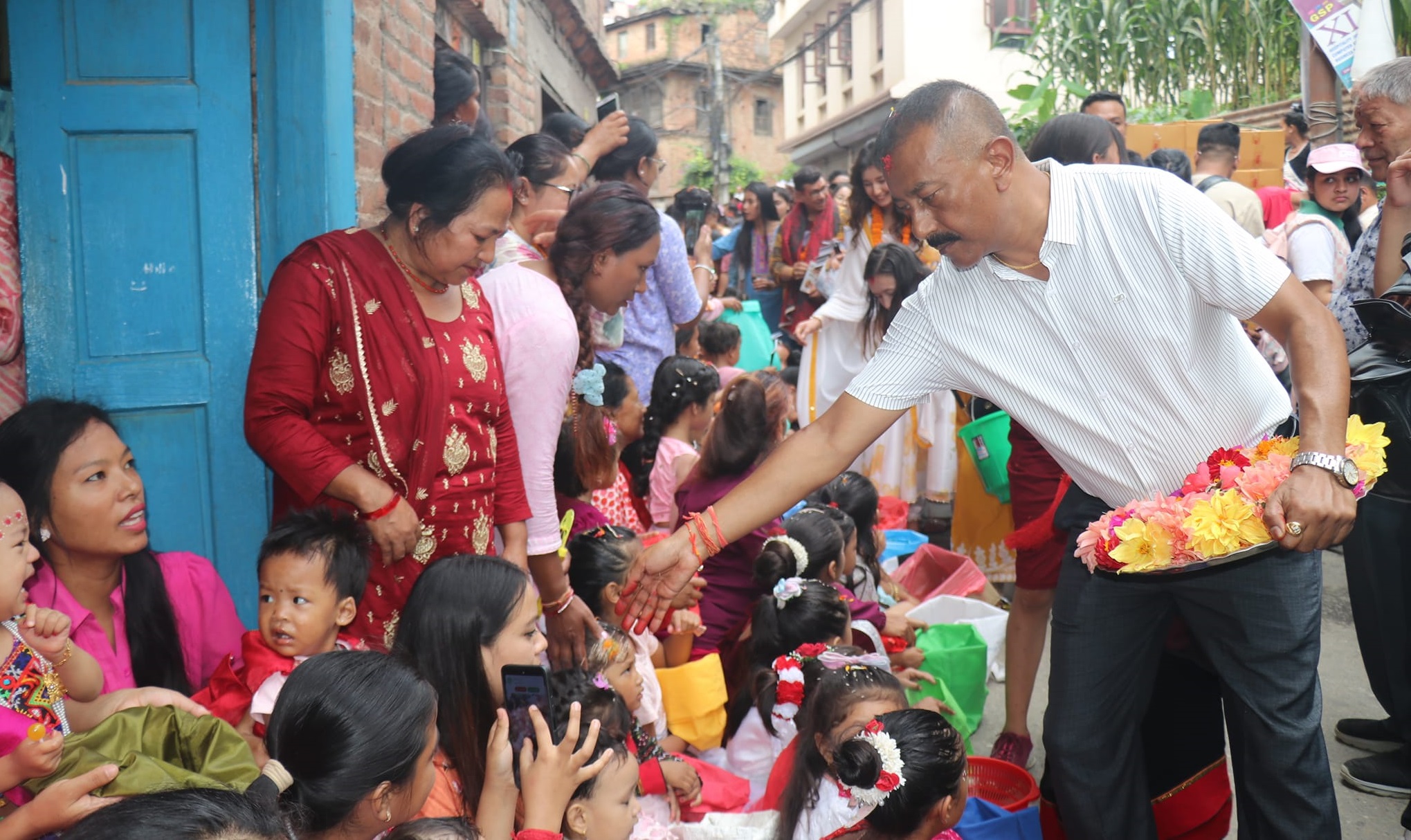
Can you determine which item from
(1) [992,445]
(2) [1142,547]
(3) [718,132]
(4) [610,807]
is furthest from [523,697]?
(3) [718,132]

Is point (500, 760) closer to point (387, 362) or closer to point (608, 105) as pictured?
point (387, 362)

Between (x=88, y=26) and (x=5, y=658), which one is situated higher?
(x=88, y=26)

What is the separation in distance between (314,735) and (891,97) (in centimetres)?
2181

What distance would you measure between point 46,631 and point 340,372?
0.84 metres

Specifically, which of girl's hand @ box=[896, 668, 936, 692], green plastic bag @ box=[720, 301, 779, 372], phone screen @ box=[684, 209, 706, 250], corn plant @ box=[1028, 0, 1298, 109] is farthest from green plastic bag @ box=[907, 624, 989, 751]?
corn plant @ box=[1028, 0, 1298, 109]

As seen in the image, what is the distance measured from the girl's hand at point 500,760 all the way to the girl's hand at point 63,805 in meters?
0.64

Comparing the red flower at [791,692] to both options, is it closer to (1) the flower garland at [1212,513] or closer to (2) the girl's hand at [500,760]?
(1) the flower garland at [1212,513]

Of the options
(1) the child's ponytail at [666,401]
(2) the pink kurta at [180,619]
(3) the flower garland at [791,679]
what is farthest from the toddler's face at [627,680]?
(1) the child's ponytail at [666,401]

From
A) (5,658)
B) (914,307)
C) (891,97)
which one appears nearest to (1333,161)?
(914,307)

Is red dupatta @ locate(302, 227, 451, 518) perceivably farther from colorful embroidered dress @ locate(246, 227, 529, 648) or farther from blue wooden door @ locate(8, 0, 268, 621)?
blue wooden door @ locate(8, 0, 268, 621)

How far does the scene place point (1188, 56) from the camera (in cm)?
1337

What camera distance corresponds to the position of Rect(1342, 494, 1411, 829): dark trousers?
10.8 feet

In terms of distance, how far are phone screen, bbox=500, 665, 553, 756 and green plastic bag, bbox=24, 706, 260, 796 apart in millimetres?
501

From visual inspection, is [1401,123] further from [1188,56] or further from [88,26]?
[1188,56]
